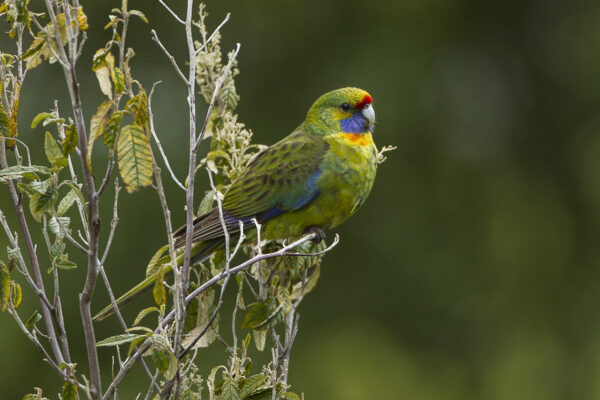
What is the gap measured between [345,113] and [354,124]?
2.4 inches

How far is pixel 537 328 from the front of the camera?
8.65m

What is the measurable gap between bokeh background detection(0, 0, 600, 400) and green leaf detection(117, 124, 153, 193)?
5.02 metres

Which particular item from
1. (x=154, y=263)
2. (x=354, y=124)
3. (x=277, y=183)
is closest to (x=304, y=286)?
(x=154, y=263)

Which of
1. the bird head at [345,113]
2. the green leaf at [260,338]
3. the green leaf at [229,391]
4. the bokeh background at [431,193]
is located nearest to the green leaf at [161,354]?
the green leaf at [229,391]

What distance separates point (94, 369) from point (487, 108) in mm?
7309

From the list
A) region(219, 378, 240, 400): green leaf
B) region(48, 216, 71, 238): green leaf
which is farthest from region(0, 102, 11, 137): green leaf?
region(219, 378, 240, 400): green leaf

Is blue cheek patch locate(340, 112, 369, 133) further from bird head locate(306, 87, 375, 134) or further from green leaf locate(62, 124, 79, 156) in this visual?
green leaf locate(62, 124, 79, 156)

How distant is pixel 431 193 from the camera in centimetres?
827

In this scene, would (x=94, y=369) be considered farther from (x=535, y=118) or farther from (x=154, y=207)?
(x=535, y=118)

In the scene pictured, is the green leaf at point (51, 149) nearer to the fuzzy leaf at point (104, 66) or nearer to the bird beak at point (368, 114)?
the fuzzy leaf at point (104, 66)

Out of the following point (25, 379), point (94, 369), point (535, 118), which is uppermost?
point (94, 369)

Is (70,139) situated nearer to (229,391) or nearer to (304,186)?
(229,391)

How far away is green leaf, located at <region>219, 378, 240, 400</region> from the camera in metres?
2.09

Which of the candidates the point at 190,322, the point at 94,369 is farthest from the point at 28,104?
the point at 94,369
